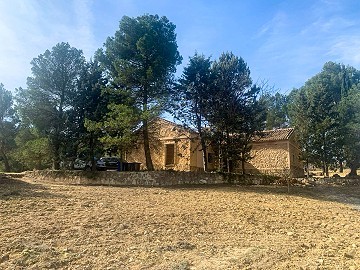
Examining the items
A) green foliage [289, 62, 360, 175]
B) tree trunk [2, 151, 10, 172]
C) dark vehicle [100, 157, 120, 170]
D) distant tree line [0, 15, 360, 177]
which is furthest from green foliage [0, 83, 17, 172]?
green foliage [289, 62, 360, 175]

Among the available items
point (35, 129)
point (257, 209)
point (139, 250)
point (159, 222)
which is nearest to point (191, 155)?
point (35, 129)

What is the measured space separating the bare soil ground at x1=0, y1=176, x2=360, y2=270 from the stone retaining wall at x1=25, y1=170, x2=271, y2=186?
294 inches

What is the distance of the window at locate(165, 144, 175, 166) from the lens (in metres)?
28.0

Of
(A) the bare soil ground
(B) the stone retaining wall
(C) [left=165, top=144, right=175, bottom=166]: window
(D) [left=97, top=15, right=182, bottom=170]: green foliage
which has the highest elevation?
(D) [left=97, top=15, right=182, bottom=170]: green foliage

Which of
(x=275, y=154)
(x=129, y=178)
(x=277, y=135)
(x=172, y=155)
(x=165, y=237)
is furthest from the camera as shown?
(x=277, y=135)

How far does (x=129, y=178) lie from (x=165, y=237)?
11.3m

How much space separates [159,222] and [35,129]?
15381 mm

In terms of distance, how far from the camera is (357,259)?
500 centimetres

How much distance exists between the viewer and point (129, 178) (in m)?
17.0

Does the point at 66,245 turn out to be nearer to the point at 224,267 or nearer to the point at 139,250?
the point at 139,250

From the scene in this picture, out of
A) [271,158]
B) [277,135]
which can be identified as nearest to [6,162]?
[271,158]

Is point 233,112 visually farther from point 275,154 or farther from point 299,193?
point 275,154

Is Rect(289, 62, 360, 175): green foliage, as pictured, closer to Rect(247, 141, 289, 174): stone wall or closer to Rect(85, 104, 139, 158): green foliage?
Rect(247, 141, 289, 174): stone wall

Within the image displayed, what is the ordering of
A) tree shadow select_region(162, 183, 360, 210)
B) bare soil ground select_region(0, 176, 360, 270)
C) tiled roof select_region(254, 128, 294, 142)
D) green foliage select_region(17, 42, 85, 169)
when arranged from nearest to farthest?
1. bare soil ground select_region(0, 176, 360, 270)
2. tree shadow select_region(162, 183, 360, 210)
3. green foliage select_region(17, 42, 85, 169)
4. tiled roof select_region(254, 128, 294, 142)
